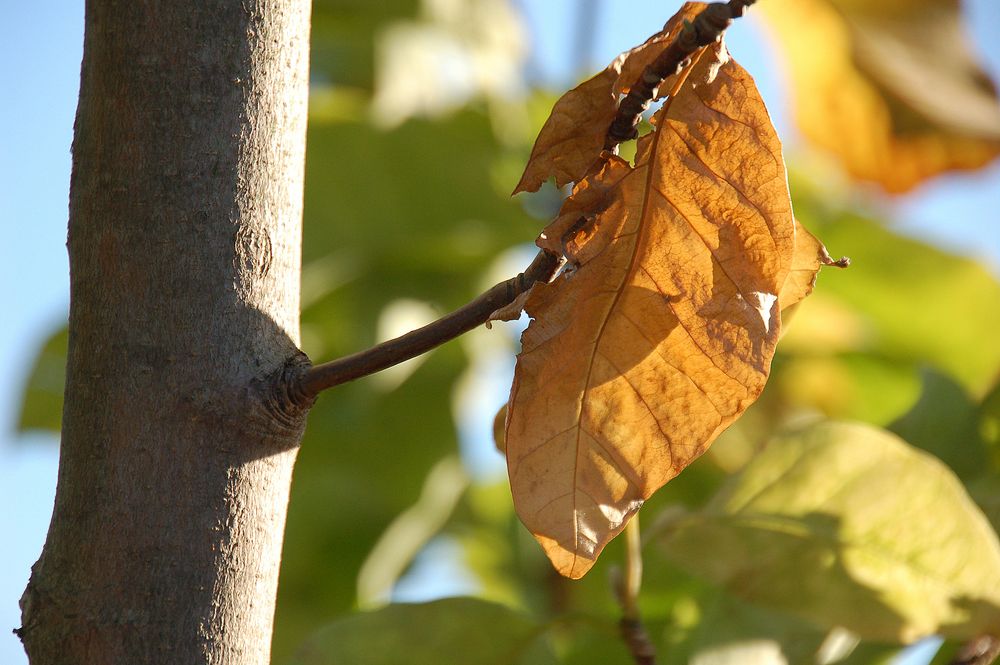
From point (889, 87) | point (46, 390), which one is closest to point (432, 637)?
point (46, 390)

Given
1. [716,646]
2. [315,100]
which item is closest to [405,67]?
[315,100]

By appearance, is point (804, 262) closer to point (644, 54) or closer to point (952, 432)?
point (644, 54)

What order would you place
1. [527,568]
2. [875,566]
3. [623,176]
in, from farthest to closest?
[527,568]
[875,566]
[623,176]

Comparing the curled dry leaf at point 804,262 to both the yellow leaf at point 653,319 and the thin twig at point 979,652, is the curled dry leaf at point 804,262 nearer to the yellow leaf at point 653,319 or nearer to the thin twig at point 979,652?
the yellow leaf at point 653,319

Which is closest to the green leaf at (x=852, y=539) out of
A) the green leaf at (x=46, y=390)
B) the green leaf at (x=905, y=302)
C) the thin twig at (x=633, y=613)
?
the thin twig at (x=633, y=613)

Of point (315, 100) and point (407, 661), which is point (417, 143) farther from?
point (407, 661)

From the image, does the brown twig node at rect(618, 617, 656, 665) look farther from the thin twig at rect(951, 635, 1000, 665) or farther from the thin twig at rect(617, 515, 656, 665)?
the thin twig at rect(951, 635, 1000, 665)
